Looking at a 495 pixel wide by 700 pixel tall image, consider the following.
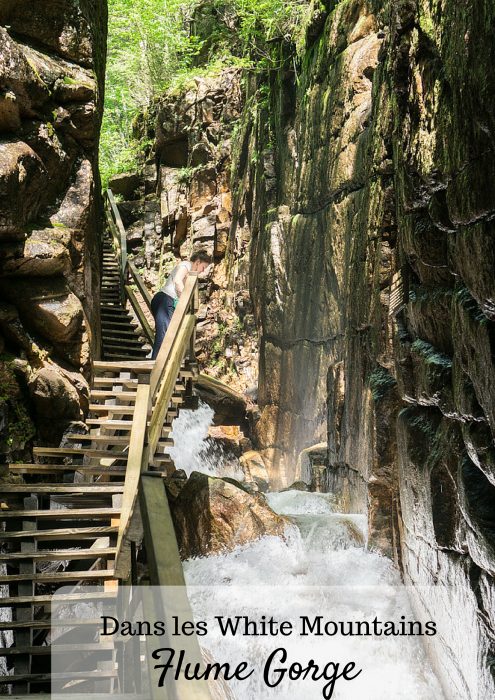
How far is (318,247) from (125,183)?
1125cm

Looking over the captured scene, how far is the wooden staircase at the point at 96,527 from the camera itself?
4.13m

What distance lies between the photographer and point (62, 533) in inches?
215

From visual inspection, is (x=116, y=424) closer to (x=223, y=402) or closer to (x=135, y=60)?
(x=223, y=402)

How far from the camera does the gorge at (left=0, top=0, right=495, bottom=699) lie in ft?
12.3

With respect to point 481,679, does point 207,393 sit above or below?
above

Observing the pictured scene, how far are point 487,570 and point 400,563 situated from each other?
2.81 metres

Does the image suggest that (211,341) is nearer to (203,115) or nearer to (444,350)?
(203,115)

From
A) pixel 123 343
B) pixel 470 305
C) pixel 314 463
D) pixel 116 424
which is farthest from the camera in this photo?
pixel 123 343

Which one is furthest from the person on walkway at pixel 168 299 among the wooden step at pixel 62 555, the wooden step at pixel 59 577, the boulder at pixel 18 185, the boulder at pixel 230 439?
the boulder at pixel 230 439

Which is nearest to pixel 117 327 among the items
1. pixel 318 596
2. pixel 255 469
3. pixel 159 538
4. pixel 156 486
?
pixel 255 469

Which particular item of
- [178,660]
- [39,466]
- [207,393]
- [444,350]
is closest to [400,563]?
[444,350]

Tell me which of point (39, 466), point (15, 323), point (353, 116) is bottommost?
point (39, 466)

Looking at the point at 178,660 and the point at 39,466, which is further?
the point at 39,466

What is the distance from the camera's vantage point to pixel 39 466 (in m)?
6.54
